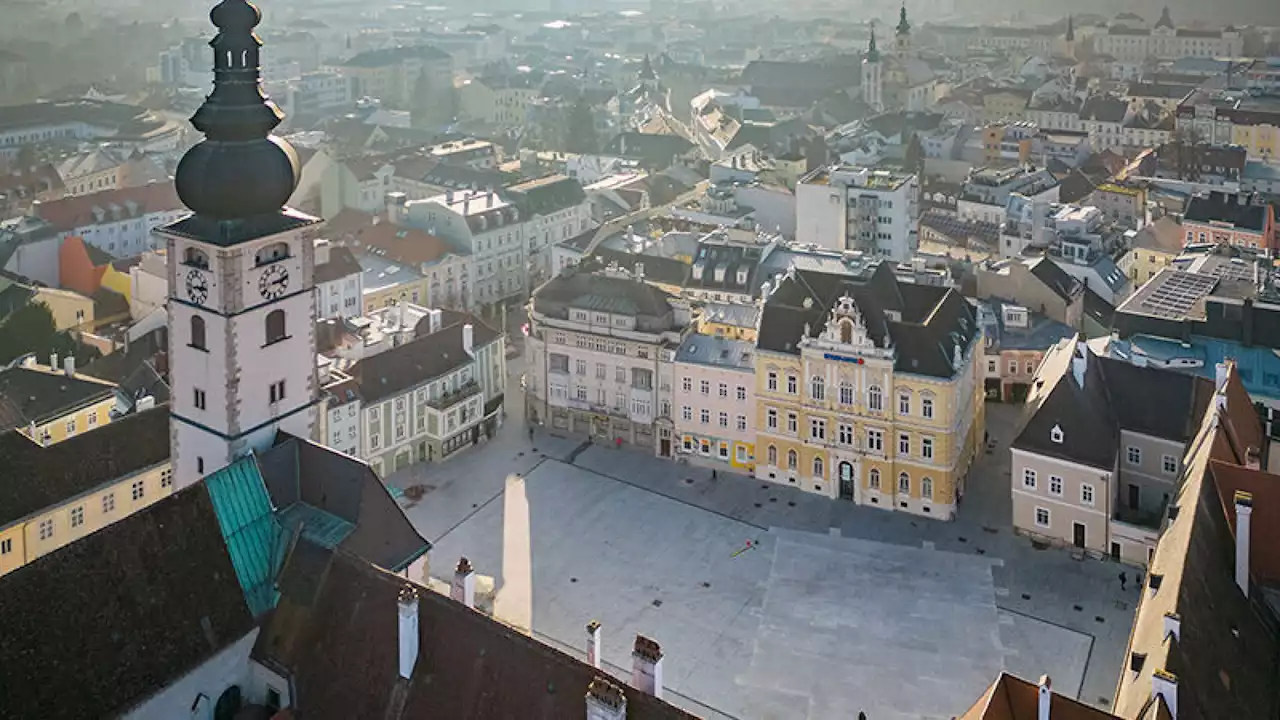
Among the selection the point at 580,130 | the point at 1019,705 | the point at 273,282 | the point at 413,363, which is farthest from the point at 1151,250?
the point at 580,130

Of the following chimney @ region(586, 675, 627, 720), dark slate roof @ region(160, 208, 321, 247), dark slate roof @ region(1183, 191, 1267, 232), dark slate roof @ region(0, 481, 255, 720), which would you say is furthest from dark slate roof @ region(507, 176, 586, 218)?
chimney @ region(586, 675, 627, 720)

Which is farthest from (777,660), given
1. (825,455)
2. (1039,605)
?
(825,455)

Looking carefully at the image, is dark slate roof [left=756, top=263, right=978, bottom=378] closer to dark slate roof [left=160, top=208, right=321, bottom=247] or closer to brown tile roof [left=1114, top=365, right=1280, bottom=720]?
brown tile roof [left=1114, top=365, right=1280, bottom=720]

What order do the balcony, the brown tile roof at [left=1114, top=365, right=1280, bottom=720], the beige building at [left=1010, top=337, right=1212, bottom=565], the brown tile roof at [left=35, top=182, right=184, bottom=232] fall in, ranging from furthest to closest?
1. the brown tile roof at [left=35, top=182, right=184, bottom=232]
2. the balcony
3. the beige building at [left=1010, top=337, right=1212, bottom=565]
4. the brown tile roof at [left=1114, top=365, right=1280, bottom=720]

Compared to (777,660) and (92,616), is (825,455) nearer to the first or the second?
(777,660)

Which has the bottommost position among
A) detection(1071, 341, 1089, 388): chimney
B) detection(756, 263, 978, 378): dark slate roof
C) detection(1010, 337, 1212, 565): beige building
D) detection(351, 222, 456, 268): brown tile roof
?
detection(1010, 337, 1212, 565): beige building
